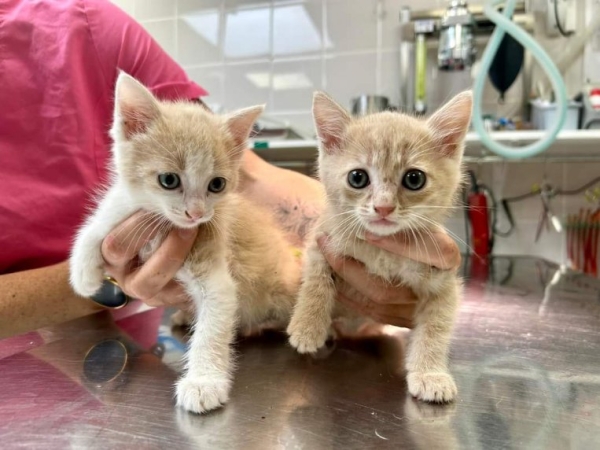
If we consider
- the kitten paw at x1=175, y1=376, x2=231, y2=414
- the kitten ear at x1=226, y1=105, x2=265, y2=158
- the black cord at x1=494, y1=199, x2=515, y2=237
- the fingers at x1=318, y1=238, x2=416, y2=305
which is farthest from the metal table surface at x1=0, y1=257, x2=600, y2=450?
the black cord at x1=494, y1=199, x2=515, y2=237

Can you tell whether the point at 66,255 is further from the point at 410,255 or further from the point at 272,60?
the point at 272,60

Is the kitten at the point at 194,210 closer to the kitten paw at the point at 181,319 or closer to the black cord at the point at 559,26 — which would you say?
the kitten paw at the point at 181,319

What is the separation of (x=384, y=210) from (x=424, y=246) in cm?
13

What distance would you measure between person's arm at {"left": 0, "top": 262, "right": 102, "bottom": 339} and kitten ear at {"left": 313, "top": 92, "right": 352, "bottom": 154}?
2.60ft

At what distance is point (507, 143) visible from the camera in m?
1.89

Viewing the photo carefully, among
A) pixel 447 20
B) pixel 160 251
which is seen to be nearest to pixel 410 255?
pixel 160 251

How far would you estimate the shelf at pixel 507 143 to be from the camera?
1.77 m

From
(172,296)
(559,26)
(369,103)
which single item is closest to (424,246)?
(172,296)

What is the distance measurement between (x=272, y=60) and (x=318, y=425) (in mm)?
2225

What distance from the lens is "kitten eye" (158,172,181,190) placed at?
0.86 metres

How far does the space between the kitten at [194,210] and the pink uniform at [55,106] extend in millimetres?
386

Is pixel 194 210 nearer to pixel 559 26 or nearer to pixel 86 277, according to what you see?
pixel 86 277

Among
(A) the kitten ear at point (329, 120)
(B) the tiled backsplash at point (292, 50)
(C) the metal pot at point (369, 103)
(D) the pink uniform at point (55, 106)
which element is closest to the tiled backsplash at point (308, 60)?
(B) the tiled backsplash at point (292, 50)

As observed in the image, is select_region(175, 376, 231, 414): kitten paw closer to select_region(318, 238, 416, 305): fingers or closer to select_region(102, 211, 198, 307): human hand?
select_region(102, 211, 198, 307): human hand
